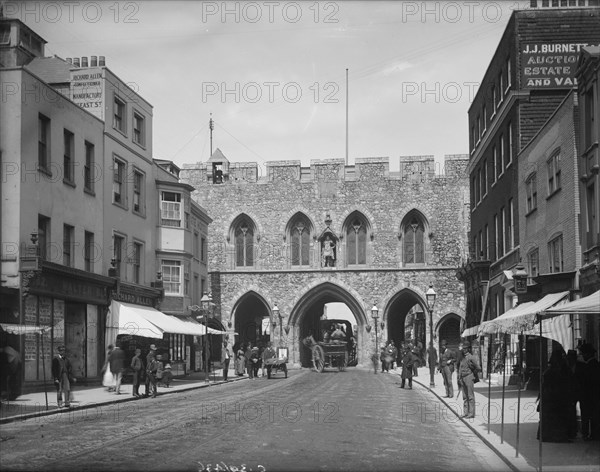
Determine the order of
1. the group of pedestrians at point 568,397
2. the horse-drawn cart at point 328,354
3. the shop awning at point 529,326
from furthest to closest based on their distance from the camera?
the horse-drawn cart at point 328,354, the shop awning at point 529,326, the group of pedestrians at point 568,397

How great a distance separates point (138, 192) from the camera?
3797 cm

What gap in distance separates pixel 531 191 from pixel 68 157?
15.4 meters

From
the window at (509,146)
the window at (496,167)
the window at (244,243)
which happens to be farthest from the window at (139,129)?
the window at (244,243)

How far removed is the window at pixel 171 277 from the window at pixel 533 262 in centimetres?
1695

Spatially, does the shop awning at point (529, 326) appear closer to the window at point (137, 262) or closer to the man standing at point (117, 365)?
the man standing at point (117, 365)

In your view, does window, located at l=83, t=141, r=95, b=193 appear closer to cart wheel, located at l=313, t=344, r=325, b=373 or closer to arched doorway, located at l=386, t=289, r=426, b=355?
cart wheel, located at l=313, t=344, r=325, b=373

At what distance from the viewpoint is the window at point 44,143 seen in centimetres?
2844

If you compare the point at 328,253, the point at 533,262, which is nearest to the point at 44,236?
the point at 533,262

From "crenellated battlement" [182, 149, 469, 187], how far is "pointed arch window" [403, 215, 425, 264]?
264 cm

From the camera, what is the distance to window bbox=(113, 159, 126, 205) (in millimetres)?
35188

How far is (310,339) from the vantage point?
47094 mm

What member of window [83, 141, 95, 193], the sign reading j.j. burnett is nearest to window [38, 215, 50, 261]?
window [83, 141, 95, 193]

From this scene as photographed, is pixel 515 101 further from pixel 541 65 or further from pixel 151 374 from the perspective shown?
pixel 151 374

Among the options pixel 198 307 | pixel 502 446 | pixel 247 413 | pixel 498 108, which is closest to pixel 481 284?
pixel 498 108
